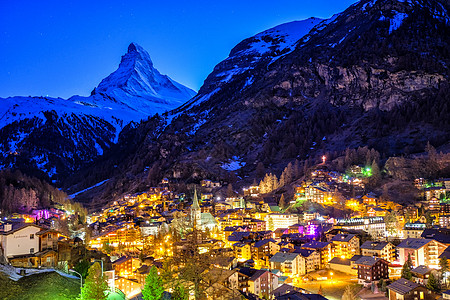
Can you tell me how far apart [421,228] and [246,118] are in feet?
355

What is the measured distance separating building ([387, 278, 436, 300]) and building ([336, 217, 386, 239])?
2628 cm

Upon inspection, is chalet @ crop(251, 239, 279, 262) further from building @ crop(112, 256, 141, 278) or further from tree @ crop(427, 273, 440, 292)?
tree @ crop(427, 273, 440, 292)

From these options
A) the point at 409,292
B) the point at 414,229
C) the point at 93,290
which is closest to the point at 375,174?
the point at 414,229

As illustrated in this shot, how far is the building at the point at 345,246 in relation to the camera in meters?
62.3

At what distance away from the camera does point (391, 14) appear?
7042 inches

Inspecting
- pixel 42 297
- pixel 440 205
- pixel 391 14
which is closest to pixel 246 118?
pixel 391 14

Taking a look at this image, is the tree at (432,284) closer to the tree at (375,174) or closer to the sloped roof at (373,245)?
the sloped roof at (373,245)

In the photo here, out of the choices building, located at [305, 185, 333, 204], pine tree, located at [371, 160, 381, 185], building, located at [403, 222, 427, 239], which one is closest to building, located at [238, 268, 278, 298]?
building, located at [403, 222, 427, 239]

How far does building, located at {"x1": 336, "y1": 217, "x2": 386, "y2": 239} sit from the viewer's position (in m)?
71.8

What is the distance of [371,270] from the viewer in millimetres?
50406

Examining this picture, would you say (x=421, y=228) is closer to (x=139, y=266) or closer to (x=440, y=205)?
(x=440, y=205)

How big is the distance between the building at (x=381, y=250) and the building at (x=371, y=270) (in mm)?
6327

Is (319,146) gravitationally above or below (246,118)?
below

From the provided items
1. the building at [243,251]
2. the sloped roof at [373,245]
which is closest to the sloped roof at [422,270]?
the sloped roof at [373,245]
